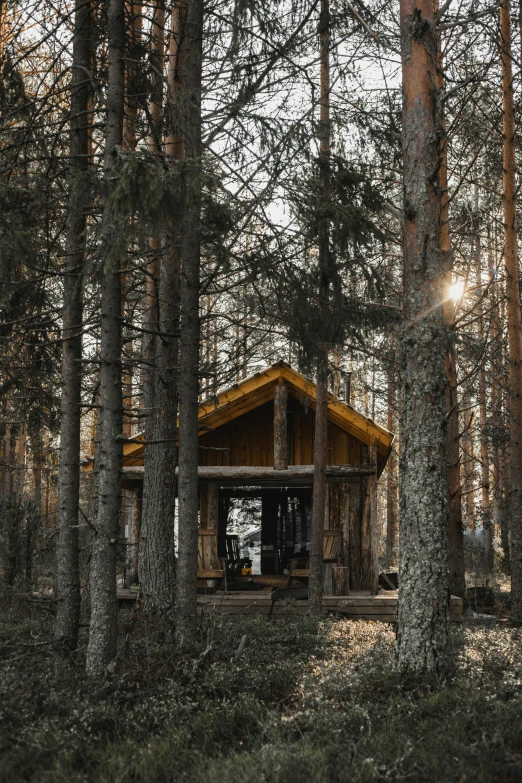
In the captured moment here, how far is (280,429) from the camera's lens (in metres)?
13.9

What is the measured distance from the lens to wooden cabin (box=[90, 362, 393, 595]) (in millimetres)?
13945

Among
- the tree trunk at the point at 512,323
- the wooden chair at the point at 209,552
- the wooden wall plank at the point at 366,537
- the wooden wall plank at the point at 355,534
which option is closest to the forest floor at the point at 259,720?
the tree trunk at the point at 512,323

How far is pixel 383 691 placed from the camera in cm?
596

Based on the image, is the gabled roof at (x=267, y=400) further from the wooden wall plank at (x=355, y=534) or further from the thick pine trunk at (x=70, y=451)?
the thick pine trunk at (x=70, y=451)

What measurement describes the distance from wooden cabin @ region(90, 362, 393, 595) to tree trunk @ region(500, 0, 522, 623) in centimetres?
251

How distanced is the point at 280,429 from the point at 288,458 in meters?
1.51

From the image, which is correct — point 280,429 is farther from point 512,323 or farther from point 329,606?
point 512,323

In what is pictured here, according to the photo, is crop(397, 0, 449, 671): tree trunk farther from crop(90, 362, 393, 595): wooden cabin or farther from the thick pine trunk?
crop(90, 362, 393, 595): wooden cabin

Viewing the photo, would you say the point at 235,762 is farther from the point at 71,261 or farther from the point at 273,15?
the point at 273,15

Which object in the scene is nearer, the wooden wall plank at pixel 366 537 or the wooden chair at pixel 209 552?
the wooden chair at pixel 209 552

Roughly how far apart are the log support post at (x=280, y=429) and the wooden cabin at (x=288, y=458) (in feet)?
0.06

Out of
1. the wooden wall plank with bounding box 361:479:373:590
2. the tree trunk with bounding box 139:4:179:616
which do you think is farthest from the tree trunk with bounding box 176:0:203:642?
the wooden wall plank with bounding box 361:479:373:590

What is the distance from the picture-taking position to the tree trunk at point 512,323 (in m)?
12.5

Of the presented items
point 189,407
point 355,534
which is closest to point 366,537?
point 355,534
